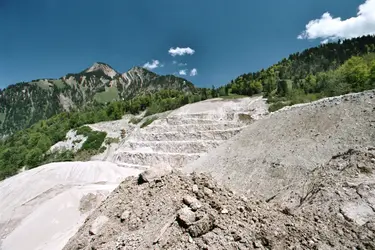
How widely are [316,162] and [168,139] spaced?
17894 millimetres

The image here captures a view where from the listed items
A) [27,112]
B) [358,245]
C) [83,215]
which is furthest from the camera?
[27,112]

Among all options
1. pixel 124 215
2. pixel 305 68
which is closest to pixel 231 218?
pixel 124 215

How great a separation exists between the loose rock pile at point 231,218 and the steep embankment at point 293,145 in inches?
130

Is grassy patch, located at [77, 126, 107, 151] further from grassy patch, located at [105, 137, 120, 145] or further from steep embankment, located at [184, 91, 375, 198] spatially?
steep embankment, located at [184, 91, 375, 198]

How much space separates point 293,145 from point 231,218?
30.0 ft

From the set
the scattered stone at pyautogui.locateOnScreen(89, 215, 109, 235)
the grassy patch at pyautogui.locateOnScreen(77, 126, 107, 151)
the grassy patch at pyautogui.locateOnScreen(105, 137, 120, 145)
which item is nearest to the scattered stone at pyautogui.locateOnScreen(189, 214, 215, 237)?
the scattered stone at pyautogui.locateOnScreen(89, 215, 109, 235)

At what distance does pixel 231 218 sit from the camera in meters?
5.14

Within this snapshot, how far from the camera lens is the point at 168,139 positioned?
26.5m

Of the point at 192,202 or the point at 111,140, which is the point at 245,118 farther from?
the point at 192,202

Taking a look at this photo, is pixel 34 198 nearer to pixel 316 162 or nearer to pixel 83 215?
pixel 83 215

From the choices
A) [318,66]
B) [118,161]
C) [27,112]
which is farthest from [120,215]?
[27,112]

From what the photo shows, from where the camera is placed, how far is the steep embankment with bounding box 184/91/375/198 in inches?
416

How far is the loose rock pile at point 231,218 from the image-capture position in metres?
4.40

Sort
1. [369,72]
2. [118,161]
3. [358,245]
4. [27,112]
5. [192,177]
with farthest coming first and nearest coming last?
[27,112]
[369,72]
[118,161]
[192,177]
[358,245]
